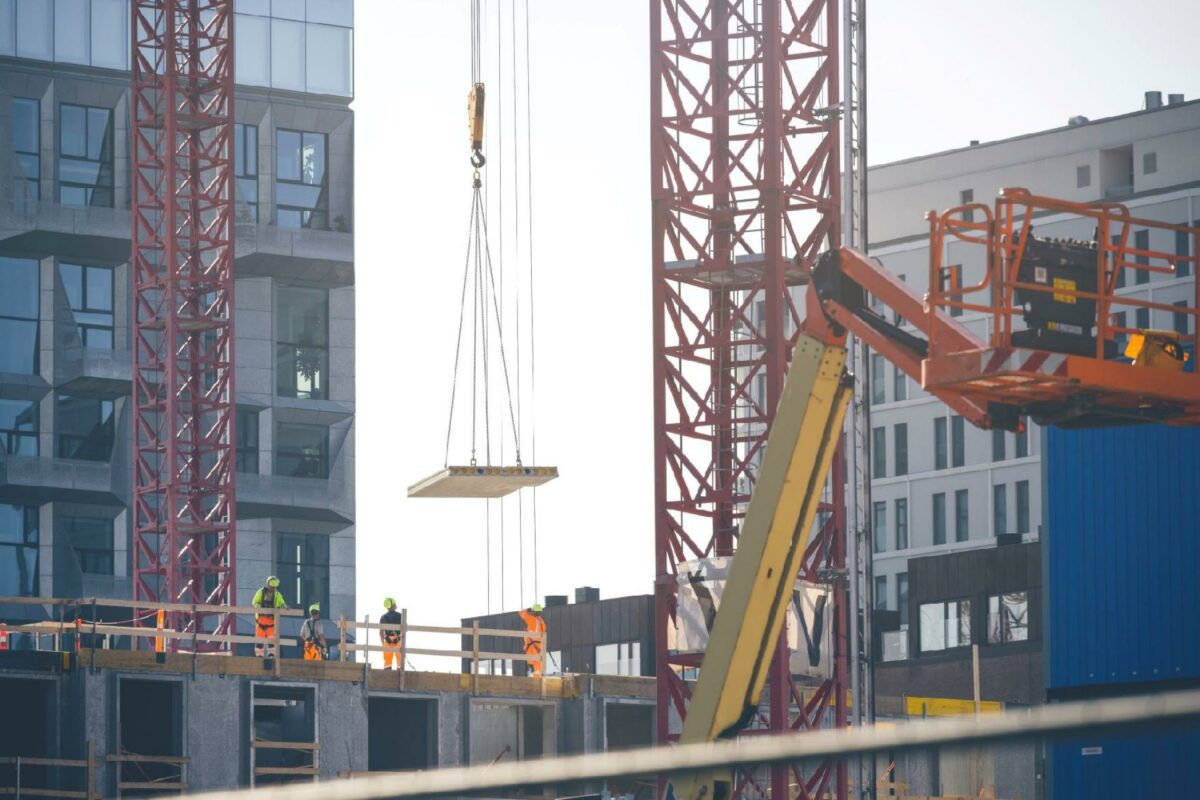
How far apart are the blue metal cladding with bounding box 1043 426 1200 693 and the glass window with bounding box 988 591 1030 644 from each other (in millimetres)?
42514

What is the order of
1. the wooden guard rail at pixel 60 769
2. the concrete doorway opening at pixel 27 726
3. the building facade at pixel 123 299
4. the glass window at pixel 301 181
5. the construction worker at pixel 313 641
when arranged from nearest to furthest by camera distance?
1. the wooden guard rail at pixel 60 769
2. the concrete doorway opening at pixel 27 726
3. the construction worker at pixel 313 641
4. the building facade at pixel 123 299
5. the glass window at pixel 301 181

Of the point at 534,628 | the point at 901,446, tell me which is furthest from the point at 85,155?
the point at 901,446

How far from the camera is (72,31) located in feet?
247

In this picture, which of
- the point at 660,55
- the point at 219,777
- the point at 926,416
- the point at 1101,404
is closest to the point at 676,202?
the point at 660,55

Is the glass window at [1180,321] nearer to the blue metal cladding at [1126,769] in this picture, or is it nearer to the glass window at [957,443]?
the glass window at [957,443]

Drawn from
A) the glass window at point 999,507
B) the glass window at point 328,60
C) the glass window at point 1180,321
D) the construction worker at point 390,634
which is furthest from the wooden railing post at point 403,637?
the glass window at point 999,507

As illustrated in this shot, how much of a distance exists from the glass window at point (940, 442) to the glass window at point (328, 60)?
3907cm

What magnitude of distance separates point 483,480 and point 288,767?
23.6 feet

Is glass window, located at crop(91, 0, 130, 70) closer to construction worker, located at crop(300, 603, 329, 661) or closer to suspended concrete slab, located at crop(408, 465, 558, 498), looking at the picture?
suspended concrete slab, located at crop(408, 465, 558, 498)

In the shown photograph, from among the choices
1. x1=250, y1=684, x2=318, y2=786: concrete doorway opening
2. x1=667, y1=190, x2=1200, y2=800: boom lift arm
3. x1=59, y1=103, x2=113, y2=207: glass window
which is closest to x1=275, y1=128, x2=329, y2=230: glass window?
x1=59, y1=103, x2=113, y2=207: glass window

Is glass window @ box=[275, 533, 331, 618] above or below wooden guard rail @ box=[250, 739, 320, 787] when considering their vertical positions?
above

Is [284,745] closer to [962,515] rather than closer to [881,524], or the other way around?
[962,515]

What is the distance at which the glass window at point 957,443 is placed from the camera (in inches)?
4146

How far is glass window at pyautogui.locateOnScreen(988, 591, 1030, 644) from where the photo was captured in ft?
263
